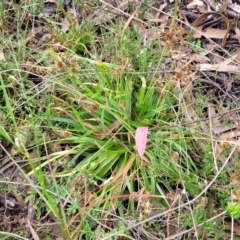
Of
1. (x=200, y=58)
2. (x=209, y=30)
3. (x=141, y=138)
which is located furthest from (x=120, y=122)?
(x=209, y=30)

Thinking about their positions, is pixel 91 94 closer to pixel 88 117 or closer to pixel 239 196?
pixel 88 117

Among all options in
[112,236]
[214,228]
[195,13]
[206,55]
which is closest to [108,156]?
[112,236]

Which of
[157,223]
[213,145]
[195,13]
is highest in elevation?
[195,13]

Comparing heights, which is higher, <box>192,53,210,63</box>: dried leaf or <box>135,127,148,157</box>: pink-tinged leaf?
<box>192,53,210,63</box>: dried leaf

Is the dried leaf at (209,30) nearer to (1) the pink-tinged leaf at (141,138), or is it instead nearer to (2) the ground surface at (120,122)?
(2) the ground surface at (120,122)

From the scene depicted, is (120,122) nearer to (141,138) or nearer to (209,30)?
(141,138)

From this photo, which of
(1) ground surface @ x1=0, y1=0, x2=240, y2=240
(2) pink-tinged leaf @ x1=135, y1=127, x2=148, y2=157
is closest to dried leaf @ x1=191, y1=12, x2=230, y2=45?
(1) ground surface @ x1=0, y1=0, x2=240, y2=240

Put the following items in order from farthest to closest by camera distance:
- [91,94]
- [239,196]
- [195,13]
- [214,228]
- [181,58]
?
[195,13] < [181,58] < [91,94] < [214,228] < [239,196]

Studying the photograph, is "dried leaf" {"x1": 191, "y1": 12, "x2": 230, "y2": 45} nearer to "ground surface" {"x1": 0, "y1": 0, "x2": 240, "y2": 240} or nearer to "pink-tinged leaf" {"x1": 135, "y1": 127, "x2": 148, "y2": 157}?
"ground surface" {"x1": 0, "y1": 0, "x2": 240, "y2": 240}
